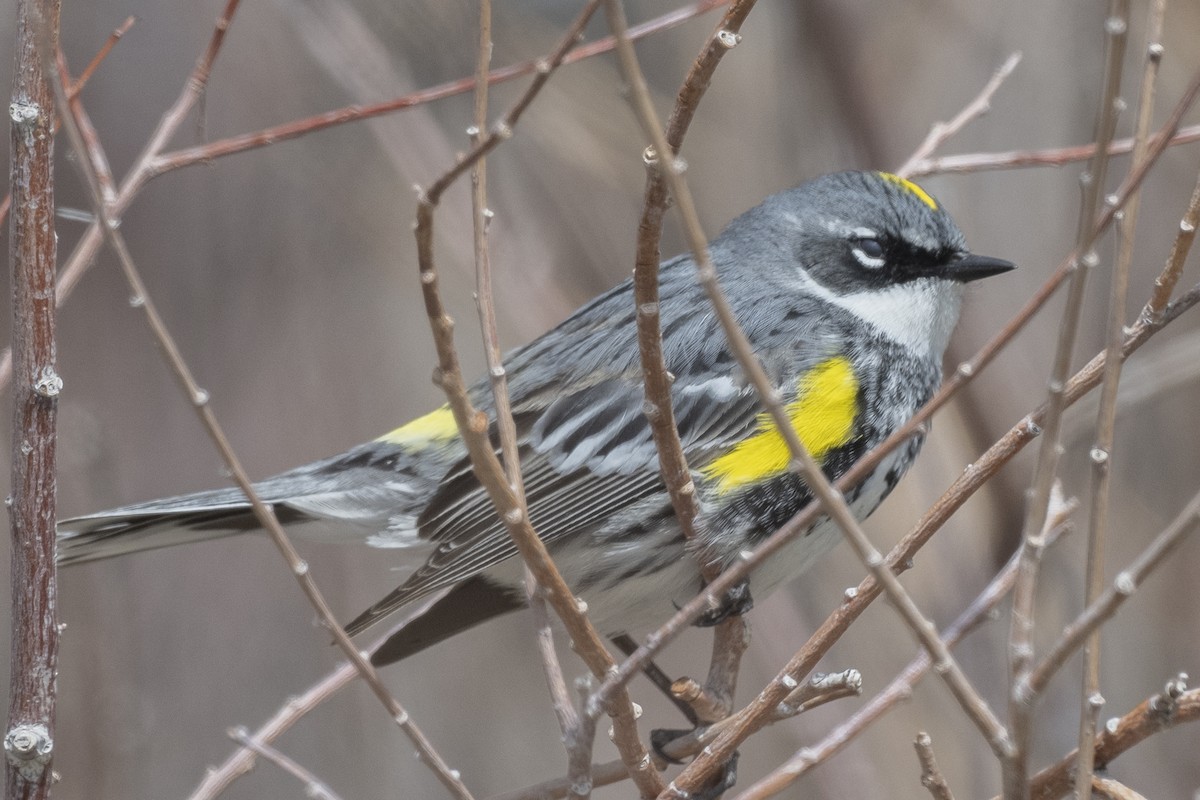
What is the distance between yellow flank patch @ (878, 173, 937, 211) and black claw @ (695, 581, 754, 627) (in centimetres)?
121

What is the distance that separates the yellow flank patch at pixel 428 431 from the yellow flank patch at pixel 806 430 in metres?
0.93

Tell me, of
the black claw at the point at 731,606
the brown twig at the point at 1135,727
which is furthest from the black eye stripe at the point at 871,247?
the brown twig at the point at 1135,727

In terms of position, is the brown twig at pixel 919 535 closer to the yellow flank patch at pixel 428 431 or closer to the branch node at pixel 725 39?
the branch node at pixel 725 39

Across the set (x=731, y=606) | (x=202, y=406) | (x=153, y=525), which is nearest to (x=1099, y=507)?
(x=202, y=406)

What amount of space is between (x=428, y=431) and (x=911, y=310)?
1.40 meters

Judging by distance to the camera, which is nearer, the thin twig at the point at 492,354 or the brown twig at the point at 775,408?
→ the brown twig at the point at 775,408

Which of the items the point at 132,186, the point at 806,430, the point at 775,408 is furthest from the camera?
the point at 806,430

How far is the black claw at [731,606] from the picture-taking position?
2.81 meters

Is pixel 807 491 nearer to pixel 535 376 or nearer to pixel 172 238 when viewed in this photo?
pixel 535 376

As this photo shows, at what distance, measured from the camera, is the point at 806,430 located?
2.98 meters

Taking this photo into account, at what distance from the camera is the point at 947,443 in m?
4.24

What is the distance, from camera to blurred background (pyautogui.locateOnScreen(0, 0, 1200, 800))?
4176 mm

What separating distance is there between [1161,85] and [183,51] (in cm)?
466

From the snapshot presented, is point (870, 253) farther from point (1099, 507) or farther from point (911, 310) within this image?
point (1099, 507)
